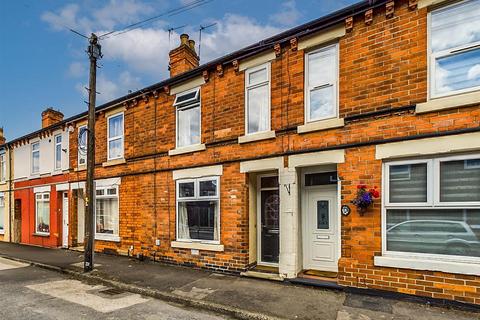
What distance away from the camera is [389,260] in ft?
18.1

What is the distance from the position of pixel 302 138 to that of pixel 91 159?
6015 mm

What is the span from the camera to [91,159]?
8.81m

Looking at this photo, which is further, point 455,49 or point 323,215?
point 323,215

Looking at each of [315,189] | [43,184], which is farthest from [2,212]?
[315,189]

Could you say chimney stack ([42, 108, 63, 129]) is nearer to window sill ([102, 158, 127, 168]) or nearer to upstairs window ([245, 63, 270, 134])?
window sill ([102, 158, 127, 168])

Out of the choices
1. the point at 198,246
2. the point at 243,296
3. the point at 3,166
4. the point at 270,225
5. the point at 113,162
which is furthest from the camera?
the point at 3,166

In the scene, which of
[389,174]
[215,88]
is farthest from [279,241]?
[215,88]

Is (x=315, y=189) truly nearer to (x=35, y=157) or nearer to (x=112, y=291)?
(x=112, y=291)

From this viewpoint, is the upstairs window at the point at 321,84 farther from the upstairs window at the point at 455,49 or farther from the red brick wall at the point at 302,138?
the upstairs window at the point at 455,49

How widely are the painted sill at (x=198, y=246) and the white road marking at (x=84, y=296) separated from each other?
2.10 m

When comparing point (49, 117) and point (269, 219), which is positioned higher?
point (49, 117)

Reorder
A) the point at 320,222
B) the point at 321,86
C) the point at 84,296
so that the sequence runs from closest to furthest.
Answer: the point at 84,296 → the point at 321,86 → the point at 320,222

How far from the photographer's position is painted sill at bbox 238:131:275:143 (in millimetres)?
7203

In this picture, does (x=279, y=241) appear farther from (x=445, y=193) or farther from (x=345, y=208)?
(x=445, y=193)
